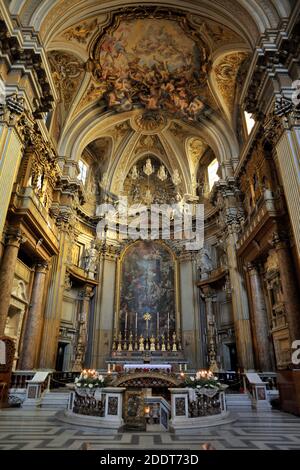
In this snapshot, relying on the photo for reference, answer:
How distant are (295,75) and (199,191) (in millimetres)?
12163

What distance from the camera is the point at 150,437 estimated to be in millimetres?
6035

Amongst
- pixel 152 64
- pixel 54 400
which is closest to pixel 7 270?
pixel 54 400

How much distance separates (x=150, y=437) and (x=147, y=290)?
46.1ft

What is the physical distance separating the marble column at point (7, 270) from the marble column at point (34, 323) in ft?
10.1

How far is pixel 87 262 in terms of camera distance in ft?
63.1

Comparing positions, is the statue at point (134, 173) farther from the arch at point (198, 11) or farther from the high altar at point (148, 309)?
the arch at point (198, 11)

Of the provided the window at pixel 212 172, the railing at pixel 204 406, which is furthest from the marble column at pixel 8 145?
the window at pixel 212 172

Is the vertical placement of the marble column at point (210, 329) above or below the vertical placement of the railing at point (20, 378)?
above

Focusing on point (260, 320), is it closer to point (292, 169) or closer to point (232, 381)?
point (232, 381)

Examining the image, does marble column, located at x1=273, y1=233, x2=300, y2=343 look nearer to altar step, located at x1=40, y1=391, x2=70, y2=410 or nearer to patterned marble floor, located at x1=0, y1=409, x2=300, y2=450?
patterned marble floor, located at x1=0, y1=409, x2=300, y2=450

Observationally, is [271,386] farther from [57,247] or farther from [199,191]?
[199,191]

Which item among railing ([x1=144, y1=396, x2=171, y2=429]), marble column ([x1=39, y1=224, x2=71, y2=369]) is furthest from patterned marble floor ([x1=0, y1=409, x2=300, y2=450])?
marble column ([x1=39, y1=224, x2=71, y2=369])

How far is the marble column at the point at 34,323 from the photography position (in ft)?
40.9
